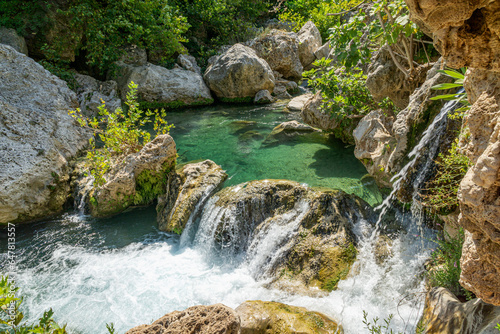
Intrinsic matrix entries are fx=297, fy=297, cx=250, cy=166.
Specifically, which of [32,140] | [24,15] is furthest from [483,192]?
[24,15]

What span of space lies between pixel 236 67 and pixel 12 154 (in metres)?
9.63

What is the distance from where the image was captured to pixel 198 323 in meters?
2.79

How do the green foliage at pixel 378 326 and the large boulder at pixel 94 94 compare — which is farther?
the large boulder at pixel 94 94

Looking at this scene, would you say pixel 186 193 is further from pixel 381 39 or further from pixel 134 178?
pixel 381 39

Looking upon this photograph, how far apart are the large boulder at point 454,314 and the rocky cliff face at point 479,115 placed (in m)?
0.66

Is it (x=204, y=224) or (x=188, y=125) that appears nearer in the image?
(x=204, y=224)

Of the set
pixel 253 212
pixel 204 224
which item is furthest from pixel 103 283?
pixel 253 212

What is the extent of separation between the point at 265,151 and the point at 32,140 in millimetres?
5902

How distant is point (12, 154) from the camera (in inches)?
260

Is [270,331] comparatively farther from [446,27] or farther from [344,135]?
[344,135]

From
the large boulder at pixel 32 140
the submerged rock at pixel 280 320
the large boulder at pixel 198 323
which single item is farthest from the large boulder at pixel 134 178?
the large boulder at pixel 198 323

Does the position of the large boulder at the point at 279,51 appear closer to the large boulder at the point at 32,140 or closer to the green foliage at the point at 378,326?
the large boulder at the point at 32,140

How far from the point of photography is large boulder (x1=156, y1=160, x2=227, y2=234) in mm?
6367

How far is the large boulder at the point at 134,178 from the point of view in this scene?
6.71m
